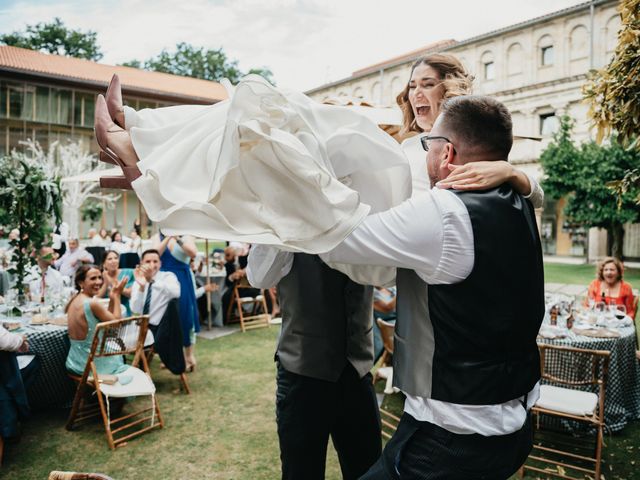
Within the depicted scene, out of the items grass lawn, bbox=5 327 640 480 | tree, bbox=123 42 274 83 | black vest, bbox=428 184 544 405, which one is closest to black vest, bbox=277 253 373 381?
black vest, bbox=428 184 544 405

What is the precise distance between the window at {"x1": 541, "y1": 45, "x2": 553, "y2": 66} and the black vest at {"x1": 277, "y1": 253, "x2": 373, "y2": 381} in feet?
102

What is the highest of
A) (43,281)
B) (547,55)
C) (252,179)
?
(547,55)

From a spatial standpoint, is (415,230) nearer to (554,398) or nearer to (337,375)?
(337,375)

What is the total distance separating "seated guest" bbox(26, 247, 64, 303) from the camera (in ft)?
20.9

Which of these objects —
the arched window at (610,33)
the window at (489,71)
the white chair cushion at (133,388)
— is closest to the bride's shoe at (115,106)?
the white chair cushion at (133,388)

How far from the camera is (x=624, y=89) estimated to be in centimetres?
332

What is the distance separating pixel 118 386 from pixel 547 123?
3013 centimetres

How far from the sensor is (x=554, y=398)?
4195 millimetres

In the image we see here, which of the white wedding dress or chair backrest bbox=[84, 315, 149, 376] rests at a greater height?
the white wedding dress

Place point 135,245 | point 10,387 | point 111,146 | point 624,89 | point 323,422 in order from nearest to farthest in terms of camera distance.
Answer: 1. point 111,146
2. point 323,422
3. point 624,89
4. point 10,387
5. point 135,245

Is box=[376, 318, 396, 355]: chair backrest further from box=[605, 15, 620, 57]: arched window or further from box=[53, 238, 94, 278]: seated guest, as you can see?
box=[605, 15, 620, 57]: arched window

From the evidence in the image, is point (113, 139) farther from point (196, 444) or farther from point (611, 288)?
point (611, 288)

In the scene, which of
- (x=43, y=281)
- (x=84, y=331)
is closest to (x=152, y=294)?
(x=84, y=331)

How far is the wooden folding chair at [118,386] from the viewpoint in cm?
442
